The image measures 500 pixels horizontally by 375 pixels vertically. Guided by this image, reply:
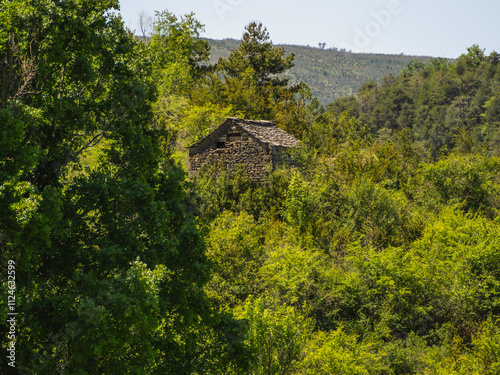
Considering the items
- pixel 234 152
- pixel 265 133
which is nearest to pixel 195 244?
pixel 234 152

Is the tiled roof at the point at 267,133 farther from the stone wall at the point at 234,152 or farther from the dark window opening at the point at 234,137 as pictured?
the dark window opening at the point at 234,137

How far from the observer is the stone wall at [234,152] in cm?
2328

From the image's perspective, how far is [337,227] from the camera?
64.4 feet

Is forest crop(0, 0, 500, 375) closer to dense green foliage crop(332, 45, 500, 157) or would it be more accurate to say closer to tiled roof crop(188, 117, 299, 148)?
tiled roof crop(188, 117, 299, 148)

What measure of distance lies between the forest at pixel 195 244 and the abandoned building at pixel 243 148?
697 millimetres

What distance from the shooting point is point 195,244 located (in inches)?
404

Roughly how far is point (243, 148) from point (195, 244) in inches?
544

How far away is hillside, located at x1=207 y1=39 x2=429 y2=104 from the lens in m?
173

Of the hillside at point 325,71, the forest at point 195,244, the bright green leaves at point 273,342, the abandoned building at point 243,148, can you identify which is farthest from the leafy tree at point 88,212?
the hillside at point 325,71

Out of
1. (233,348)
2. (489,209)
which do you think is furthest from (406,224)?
(233,348)

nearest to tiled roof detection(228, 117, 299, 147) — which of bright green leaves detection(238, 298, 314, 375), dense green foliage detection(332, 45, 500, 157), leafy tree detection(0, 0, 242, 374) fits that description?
bright green leaves detection(238, 298, 314, 375)

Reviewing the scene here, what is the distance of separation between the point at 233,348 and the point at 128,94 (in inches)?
239

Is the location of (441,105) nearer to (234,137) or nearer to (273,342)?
(234,137)

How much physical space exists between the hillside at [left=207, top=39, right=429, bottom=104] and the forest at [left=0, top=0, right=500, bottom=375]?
5825 inches
